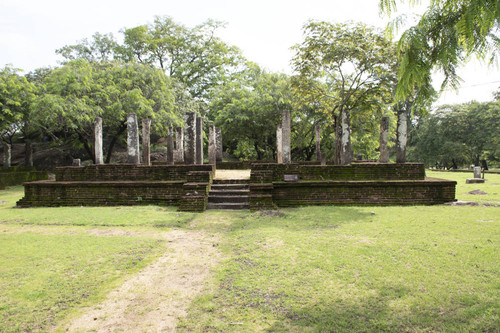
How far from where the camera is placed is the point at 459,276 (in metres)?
3.16

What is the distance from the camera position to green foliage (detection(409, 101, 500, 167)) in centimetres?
2559

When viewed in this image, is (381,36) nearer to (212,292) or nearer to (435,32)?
(435,32)

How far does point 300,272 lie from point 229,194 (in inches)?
208

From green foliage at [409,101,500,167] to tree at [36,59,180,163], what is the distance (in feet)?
82.2

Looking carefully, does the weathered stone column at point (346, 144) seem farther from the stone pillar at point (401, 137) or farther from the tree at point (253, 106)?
the tree at point (253, 106)

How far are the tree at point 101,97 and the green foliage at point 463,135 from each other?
25.0 m

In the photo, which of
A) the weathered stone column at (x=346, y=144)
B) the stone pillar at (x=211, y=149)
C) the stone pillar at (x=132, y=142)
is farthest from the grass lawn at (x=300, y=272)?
the stone pillar at (x=211, y=149)

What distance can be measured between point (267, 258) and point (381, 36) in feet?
34.4

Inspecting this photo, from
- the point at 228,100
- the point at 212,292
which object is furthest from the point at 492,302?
the point at 228,100

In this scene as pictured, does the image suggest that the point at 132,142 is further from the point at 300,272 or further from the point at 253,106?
the point at 300,272

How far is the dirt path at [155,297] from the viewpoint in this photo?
2.48 m

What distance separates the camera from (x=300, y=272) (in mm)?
3434

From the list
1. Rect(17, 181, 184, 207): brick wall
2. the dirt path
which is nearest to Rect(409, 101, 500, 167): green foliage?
Rect(17, 181, 184, 207): brick wall

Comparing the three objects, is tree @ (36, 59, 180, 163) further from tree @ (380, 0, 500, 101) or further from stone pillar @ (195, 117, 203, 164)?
tree @ (380, 0, 500, 101)
